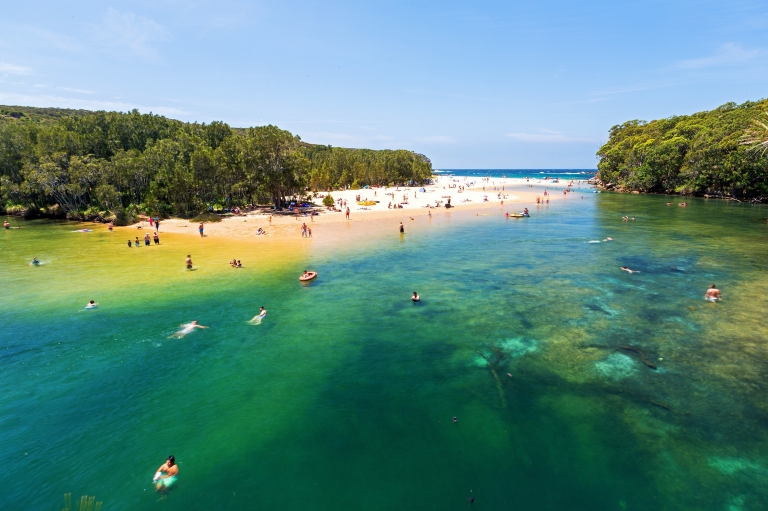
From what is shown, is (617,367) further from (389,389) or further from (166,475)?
(166,475)

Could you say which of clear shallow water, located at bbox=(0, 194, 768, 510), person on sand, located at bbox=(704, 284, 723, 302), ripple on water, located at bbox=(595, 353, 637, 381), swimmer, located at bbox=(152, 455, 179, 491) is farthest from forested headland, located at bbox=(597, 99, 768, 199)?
swimmer, located at bbox=(152, 455, 179, 491)

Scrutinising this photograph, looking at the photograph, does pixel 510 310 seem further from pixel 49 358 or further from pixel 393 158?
pixel 393 158

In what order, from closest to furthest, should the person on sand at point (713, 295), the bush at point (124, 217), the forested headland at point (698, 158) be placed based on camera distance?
the person on sand at point (713, 295) < the bush at point (124, 217) < the forested headland at point (698, 158)

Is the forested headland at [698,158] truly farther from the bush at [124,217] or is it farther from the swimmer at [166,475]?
the bush at [124,217]

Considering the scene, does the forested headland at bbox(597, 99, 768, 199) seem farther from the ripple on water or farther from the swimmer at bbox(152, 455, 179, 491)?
the swimmer at bbox(152, 455, 179, 491)

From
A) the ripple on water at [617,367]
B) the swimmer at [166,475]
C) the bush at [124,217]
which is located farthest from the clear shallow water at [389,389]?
the bush at [124,217]
